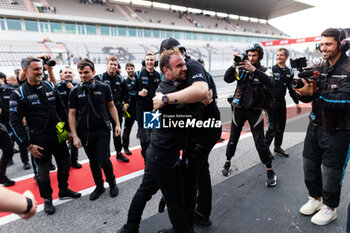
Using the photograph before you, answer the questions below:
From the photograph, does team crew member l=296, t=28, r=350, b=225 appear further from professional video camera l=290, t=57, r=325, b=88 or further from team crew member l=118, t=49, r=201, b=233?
team crew member l=118, t=49, r=201, b=233

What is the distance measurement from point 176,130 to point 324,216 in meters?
1.98

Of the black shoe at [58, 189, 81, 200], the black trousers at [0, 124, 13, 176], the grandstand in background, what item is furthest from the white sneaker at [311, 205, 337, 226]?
the grandstand in background

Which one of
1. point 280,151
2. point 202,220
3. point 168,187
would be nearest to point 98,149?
point 168,187

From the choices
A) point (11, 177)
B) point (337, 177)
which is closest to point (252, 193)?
point (337, 177)

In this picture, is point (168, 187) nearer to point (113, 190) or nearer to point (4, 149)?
point (113, 190)

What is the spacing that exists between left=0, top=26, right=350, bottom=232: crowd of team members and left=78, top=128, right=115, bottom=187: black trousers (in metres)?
0.01

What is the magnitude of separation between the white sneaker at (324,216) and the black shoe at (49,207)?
3.01 meters

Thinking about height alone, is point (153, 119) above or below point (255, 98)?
above

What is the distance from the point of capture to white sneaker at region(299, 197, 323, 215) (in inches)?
94.2

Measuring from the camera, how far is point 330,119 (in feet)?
6.82

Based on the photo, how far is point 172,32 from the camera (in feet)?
117

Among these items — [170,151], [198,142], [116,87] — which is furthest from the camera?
[116,87]

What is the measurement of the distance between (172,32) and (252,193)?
36381 mm

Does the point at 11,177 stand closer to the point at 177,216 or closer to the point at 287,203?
the point at 177,216
